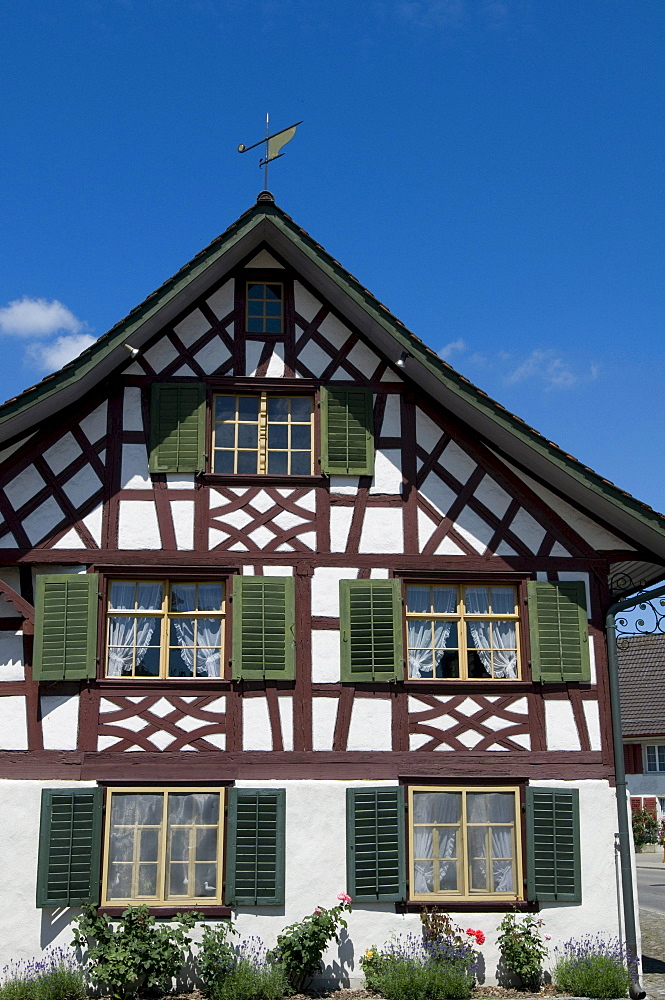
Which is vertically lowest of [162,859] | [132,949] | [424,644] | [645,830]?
[132,949]

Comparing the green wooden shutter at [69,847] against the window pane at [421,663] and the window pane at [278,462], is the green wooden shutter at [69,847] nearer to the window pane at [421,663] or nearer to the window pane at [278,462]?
the window pane at [421,663]

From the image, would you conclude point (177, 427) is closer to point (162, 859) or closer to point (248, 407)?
point (248, 407)

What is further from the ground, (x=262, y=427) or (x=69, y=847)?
(x=262, y=427)

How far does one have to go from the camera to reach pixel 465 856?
1294cm

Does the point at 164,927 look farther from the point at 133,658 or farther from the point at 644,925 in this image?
the point at 644,925

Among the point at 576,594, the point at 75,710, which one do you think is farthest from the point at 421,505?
the point at 75,710

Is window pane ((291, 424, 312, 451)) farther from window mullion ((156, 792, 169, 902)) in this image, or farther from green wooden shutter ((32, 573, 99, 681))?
window mullion ((156, 792, 169, 902))

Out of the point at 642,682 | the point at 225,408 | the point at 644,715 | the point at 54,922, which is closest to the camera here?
the point at 54,922

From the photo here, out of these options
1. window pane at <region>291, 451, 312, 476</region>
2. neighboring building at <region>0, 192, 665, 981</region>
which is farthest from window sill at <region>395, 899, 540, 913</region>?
window pane at <region>291, 451, 312, 476</region>

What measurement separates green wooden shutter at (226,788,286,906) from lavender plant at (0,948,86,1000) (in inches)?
74.9

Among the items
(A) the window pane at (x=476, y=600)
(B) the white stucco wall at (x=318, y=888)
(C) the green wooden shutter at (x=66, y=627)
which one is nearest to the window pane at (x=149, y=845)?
(B) the white stucco wall at (x=318, y=888)

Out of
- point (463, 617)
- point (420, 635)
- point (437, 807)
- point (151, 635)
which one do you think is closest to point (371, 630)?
point (420, 635)

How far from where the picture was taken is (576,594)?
13742 mm

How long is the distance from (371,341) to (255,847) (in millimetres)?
6785
